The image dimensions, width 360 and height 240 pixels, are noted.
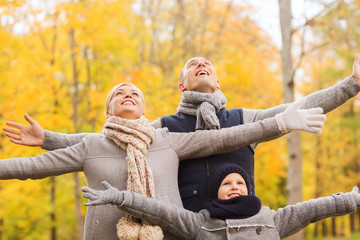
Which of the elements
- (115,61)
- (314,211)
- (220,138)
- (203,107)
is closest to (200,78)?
(203,107)

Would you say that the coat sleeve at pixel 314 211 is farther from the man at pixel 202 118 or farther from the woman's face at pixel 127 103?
the woman's face at pixel 127 103

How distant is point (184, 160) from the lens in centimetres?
317

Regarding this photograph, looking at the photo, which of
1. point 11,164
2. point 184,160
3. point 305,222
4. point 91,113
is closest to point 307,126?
point 305,222

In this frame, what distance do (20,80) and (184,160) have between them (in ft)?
25.6

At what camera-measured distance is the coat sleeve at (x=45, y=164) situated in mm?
2732

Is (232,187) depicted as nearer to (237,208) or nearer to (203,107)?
(237,208)

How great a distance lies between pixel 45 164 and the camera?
281 cm

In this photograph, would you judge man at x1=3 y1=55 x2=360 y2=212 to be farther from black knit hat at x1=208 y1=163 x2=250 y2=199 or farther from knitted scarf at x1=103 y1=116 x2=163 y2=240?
knitted scarf at x1=103 y1=116 x2=163 y2=240

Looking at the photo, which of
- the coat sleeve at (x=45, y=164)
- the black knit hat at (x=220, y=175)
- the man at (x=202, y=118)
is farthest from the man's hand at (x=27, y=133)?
the black knit hat at (x=220, y=175)

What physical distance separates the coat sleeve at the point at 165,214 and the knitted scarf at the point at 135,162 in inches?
3.3

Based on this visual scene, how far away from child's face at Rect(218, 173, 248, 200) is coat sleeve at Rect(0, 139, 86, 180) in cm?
100

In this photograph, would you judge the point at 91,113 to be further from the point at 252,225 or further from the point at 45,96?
the point at 252,225

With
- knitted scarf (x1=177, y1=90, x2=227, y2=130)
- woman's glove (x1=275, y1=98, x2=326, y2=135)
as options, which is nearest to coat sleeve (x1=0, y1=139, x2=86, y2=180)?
knitted scarf (x1=177, y1=90, x2=227, y2=130)

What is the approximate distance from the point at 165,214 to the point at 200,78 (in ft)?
3.82
